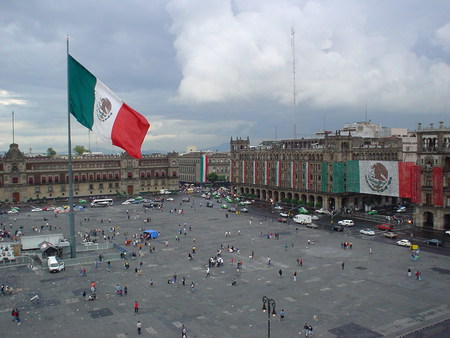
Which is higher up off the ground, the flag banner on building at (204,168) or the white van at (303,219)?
the flag banner on building at (204,168)

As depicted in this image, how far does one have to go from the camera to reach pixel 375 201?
10569 centimetres

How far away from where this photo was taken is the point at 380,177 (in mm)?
90938

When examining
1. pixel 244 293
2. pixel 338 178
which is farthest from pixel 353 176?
pixel 244 293

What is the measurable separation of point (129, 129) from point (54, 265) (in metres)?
23.5

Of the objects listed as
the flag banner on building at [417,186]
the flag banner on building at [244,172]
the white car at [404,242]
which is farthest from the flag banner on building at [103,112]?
the flag banner on building at [244,172]

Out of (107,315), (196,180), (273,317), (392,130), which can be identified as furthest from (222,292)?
(196,180)

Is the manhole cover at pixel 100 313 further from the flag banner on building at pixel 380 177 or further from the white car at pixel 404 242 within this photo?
the flag banner on building at pixel 380 177

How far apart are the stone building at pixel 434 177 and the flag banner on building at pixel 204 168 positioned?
91.1 meters

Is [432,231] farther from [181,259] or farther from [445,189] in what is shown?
[181,259]

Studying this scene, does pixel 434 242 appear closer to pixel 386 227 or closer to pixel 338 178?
pixel 386 227

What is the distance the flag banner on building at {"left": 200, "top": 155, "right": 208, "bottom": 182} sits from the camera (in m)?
159

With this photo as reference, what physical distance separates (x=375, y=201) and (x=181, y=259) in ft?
211

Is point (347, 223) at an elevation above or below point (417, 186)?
below

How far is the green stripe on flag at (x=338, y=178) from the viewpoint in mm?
97875
